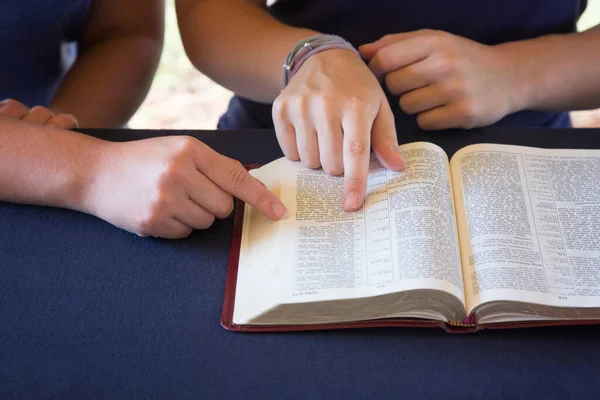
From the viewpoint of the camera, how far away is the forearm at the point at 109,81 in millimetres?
1000

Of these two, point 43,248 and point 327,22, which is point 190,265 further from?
point 327,22

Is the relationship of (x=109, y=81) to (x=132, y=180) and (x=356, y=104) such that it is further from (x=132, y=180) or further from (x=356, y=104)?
(x=356, y=104)

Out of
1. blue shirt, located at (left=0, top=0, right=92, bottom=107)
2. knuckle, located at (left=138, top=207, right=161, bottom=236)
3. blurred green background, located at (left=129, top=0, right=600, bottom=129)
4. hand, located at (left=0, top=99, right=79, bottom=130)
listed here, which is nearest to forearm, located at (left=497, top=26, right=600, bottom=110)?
knuckle, located at (left=138, top=207, right=161, bottom=236)

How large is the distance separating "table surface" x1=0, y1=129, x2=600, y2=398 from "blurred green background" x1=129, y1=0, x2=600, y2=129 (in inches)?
49.4

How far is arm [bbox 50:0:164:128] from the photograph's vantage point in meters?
1.01

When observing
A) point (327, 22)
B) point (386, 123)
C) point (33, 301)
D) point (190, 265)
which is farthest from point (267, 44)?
point (33, 301)

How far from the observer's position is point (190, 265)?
70cm

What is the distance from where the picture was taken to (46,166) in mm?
731

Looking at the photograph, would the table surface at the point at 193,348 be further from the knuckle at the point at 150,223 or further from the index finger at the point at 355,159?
the index finger at the point at 355,159

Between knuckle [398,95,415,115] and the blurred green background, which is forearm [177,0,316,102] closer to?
knuckle [398,95,415,115]

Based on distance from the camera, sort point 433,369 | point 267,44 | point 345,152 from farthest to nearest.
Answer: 1. point 267,44
2. point 345,152
3. point 433,369

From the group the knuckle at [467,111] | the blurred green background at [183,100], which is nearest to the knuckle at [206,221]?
the knuckle at [467,111]

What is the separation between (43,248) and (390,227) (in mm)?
416

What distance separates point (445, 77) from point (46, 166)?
527mm
